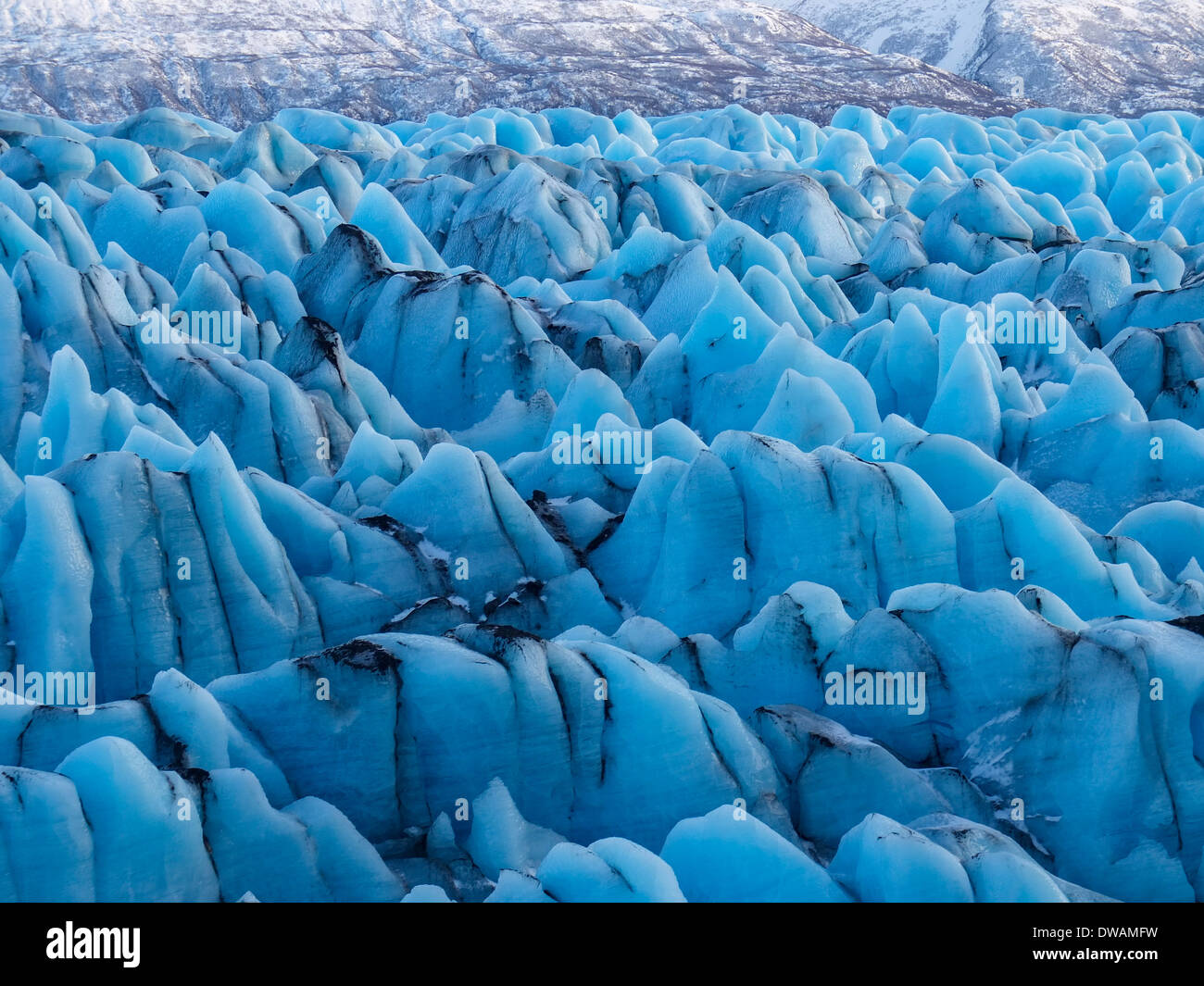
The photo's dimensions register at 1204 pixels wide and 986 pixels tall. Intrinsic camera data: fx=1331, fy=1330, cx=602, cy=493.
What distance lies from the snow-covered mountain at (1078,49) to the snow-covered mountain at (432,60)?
642 centimetres

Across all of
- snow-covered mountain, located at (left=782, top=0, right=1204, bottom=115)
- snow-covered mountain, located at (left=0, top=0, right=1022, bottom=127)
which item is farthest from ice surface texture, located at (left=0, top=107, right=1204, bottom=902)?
snow-covered mountain, located at (left=782, top=0, right=1204, bottom=115)

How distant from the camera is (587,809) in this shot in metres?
7.82

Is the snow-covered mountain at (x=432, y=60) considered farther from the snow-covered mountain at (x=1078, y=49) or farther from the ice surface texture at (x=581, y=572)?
the ice surface texture at (x=581, y=572)

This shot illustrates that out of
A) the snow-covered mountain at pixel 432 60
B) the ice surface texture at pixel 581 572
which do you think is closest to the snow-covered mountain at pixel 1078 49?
the snow-covered mountain at pixel 432 60

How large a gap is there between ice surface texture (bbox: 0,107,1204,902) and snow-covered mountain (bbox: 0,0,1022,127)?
107 feet

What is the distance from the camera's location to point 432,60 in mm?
57500

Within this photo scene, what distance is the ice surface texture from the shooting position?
693 centimetres

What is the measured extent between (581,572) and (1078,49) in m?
58.2

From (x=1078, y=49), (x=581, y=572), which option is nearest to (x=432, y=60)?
(x=1078, y=49)

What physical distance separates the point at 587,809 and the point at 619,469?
15.4 ft

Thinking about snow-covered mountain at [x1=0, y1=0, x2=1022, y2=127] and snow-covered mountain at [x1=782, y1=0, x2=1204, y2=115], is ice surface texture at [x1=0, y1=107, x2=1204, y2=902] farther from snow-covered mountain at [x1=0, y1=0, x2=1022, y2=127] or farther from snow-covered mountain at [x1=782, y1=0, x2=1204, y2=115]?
snow-covered mountain at [x1=782, y1=0, x2=1204, y2=115]

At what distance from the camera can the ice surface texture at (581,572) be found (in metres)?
6.93
